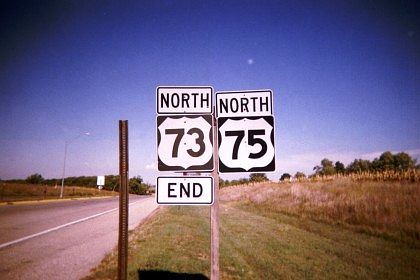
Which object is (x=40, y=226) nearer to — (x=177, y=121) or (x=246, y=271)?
(x=246, y=271)

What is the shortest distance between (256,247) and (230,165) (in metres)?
6.09

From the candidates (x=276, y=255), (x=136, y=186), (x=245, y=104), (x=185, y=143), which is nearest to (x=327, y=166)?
(x=136, y=186)

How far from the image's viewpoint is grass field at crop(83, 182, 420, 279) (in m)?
6.71

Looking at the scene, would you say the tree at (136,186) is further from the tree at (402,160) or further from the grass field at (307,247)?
the grass field at (307,247)

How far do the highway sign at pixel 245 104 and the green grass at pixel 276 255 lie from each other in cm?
396

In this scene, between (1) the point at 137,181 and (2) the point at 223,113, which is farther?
(1) the point at 137,181

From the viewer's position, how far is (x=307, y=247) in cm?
911

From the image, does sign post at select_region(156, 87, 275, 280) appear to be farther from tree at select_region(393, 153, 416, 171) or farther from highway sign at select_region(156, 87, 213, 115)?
tree at select_region(393, 153, 416, 171)

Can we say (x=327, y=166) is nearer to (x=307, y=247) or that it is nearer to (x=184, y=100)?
(x=307, y=247)

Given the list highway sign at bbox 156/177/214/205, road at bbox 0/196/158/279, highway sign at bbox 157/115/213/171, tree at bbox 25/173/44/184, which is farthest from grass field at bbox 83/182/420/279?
tree at bbox 25/173/44/184

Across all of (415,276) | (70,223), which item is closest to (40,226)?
(70,223)

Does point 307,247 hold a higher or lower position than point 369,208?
lower

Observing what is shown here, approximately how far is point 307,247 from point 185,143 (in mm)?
6983

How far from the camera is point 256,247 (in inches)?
352
